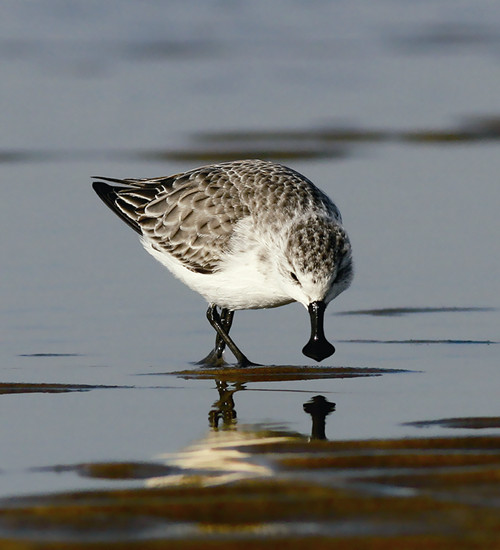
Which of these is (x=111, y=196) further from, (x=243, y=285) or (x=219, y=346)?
(x=243, y=285)

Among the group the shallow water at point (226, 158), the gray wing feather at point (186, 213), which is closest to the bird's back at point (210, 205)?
the gray wing feather at point (186, 213)

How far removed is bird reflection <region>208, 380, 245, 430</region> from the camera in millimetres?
6119

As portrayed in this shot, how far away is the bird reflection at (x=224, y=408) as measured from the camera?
20.1 feet

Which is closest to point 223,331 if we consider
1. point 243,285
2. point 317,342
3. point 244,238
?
point 243,285

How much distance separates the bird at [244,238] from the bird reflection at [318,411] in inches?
23.0

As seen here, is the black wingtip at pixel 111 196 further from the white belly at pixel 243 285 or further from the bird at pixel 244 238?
the white belly at pixel 243 285

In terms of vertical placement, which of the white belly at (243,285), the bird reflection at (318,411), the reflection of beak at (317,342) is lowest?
the bird reflection at (318,411)

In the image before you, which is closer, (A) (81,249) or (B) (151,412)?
(B) (151,412)

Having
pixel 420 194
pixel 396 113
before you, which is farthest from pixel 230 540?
pixel 396 113

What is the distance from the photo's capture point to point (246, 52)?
1767 centimetres

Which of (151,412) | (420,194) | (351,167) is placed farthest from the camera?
(351,167)

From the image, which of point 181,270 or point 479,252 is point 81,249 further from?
point 479,252

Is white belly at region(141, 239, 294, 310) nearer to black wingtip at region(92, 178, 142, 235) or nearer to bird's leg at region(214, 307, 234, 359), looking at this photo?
bird's leg at region(214, 307, 234, 359)

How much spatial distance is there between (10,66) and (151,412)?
35.7 feet
